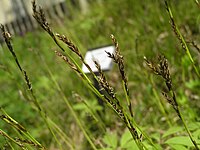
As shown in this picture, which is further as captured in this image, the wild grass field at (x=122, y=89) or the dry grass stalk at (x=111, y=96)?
the wild grass field at (x=122, y=89)

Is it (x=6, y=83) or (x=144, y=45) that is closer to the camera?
(x=144, y=45)

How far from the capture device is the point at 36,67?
12.9 ft

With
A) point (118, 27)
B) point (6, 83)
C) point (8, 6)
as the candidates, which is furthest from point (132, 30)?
point (8, 6)

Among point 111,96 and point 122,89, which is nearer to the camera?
point 111,96

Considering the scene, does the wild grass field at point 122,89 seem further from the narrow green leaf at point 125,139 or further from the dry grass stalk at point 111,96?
the dry grass stalk at point 111,96

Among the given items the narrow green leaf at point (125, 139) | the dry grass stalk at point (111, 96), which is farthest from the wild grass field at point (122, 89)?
the dry grass stalk at point (111, 96)

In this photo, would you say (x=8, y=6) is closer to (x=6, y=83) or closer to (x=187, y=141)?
(x=6, y=83)

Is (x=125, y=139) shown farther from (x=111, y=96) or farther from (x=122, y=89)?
(x=122, y=89)

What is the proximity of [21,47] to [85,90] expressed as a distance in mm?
2335

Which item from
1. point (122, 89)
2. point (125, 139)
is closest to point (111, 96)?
point (125, 139)

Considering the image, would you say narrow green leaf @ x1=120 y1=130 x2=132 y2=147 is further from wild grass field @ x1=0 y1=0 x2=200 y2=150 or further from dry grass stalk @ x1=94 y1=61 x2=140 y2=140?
dry grass stalk @ x1=94 y1=61 x2=140 y2=140

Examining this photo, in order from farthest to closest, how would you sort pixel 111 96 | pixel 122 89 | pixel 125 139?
pixel 122 89
pixel 125 139
pixel 111 96

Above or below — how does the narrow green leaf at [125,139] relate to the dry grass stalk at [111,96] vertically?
below

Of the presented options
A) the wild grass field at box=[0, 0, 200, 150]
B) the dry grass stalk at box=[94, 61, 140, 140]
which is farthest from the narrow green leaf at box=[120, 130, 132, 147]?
the dry grass stalk at box=[94, 61, 140, 140]
